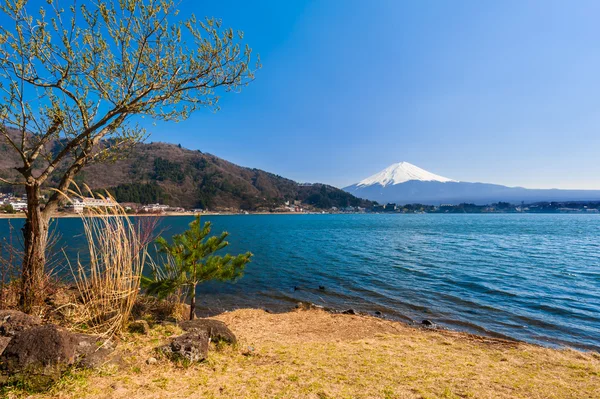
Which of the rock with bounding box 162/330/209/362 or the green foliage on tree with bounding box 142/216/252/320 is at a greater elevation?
the green foliage on tree with bounding box 142/216/252/320

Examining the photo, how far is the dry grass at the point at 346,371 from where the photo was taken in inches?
160

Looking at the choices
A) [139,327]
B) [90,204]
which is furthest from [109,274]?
[90,204]

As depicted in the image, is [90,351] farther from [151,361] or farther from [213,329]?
[213,329]

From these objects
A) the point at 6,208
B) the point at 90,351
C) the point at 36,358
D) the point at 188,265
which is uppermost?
the point at 6,208

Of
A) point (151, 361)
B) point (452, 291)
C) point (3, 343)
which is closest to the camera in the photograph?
point (3, 343)

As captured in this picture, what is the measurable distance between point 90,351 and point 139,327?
63.8 inches

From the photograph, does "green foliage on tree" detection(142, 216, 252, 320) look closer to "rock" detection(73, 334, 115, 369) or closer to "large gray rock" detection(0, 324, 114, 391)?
"rock" detection(73, 334, 115, 369)

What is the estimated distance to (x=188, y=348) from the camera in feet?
16.3

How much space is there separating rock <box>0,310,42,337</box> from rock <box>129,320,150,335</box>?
1.55 m

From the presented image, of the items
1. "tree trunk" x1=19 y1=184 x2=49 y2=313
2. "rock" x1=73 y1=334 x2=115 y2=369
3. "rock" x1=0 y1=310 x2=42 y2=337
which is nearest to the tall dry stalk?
"tree trunk" x1=19 y1=184 x2=49 y2=313

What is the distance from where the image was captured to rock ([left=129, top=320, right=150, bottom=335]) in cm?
577

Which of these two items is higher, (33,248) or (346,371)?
(33,248)

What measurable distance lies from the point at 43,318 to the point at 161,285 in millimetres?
2131

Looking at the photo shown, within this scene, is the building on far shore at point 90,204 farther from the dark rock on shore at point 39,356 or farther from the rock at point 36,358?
the rock at point 36,358
